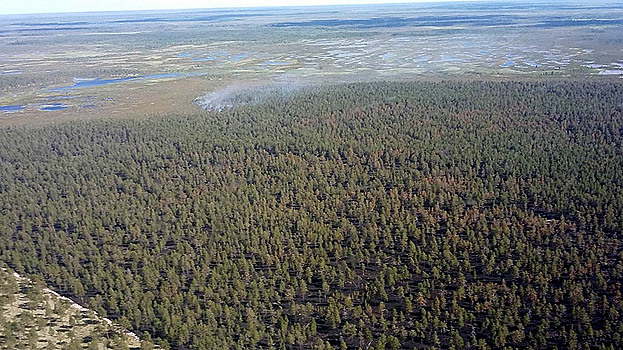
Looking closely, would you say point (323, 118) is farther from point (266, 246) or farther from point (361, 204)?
point (266, 246)

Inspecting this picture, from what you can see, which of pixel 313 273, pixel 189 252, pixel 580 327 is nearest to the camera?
pixel 580 327

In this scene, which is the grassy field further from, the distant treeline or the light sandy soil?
the light sandy soil

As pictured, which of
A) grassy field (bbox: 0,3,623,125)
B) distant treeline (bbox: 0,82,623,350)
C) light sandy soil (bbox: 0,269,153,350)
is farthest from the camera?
grassy field (bbox: 0,3,623,125)

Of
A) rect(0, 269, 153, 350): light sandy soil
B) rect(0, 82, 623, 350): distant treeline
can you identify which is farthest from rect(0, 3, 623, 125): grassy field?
rect(0, 269, 153, 350): light sandy soil

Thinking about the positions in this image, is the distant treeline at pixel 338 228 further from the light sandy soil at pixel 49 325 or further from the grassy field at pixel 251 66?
the grassy field at pixel 251 66

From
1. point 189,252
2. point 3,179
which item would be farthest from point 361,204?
point 3,179

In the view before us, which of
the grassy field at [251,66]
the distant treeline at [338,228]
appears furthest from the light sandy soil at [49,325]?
the grassy field at [251,66]

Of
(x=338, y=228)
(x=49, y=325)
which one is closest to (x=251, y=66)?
(x=338, y=228)

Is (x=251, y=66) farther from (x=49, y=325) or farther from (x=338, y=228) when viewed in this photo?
(x=49, y=325)
